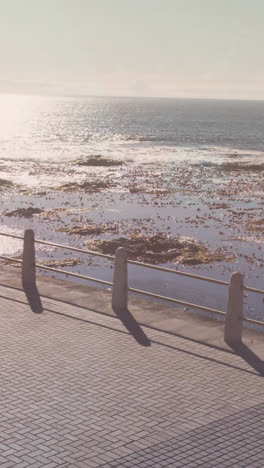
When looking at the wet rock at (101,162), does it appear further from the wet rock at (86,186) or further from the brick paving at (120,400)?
the brick paving at (120,400)

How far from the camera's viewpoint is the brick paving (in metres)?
7.26

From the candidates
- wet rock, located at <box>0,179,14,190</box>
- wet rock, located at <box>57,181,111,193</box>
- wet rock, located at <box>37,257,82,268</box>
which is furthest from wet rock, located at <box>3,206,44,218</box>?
wet rock, located at <box>0,179,14,190</box>

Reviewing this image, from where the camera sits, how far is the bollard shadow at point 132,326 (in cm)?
1094

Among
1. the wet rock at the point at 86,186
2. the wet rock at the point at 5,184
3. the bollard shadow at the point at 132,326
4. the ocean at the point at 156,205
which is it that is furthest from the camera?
the wet rock at the point at 5,184

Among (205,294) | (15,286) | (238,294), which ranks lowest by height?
(205,294)

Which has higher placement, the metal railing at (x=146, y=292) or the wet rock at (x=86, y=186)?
the metal railing at (x=146, y=292)

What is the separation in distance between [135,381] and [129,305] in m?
3.76

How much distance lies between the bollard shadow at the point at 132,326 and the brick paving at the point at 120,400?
10cm

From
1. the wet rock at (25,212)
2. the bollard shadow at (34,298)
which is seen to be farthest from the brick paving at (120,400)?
the wet rock at (25,212)

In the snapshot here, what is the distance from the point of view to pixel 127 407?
8375 mm

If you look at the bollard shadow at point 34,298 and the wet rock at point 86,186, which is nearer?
the bollard shadow at point 34,298

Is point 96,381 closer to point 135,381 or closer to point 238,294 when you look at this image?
point 135,381

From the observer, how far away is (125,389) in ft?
29.2

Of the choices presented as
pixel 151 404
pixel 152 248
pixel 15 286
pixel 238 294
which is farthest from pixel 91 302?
pixel 152 248
